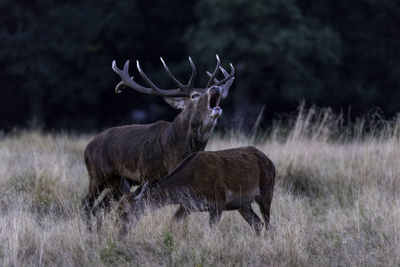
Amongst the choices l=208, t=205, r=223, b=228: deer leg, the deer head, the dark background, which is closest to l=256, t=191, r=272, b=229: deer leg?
l=208, t=205, r=223, b=228: deer leg

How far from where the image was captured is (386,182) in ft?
35.1

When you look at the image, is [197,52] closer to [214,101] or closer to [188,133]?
[214,101]

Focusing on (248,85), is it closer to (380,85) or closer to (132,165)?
(380,85)

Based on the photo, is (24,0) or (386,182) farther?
(24,0)

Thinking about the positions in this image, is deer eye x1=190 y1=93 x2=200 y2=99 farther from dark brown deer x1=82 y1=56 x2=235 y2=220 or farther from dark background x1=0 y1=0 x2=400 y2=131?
dark background x1=0 y1=0 x2=400 y2=131

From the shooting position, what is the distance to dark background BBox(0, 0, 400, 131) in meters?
23.0

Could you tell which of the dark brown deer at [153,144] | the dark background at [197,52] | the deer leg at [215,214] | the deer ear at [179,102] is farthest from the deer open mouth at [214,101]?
the dark background at [197,52]

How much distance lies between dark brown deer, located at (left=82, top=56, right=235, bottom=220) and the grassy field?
0.54 meters

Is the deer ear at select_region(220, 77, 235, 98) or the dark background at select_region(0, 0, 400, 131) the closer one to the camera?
the deer ear at select_region(220, 77, 235, 98)

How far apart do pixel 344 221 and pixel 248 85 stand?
50.8 ft

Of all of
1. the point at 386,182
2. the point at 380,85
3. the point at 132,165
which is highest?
the point at 132,165

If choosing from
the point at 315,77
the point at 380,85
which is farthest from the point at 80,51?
the point at 380,85

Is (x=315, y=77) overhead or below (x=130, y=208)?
below

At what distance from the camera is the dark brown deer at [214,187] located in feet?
25.6
